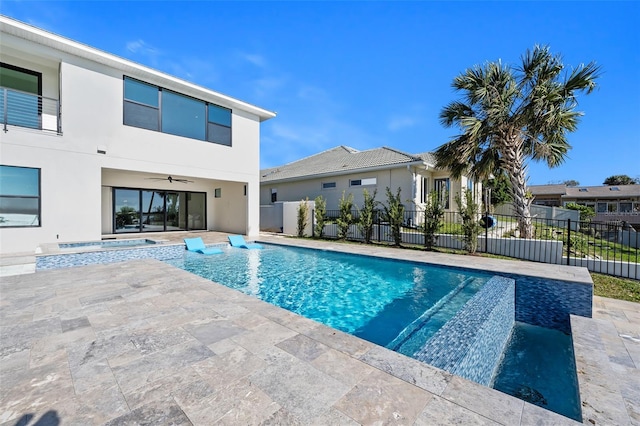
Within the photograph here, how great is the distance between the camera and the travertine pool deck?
1974 millimetres

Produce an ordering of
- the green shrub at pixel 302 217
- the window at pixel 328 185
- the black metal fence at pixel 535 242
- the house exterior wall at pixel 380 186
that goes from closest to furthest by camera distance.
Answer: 1. the black metal fence at pixel 535 242
2. the house exterior wall at pixel 380 186
3. the green shrub at pixel 302 217
4. the window at pixel 328 185

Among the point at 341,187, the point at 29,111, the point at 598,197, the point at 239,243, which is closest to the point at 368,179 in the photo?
the point at 341,187

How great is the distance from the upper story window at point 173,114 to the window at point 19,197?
11.7 feet

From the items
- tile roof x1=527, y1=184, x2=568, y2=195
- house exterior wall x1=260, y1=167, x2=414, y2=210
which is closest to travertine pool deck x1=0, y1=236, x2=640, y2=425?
house exterior wall x1=260, y1=167, x2=414, y2=210

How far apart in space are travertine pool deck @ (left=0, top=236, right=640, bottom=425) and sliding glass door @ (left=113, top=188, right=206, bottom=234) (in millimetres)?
10735

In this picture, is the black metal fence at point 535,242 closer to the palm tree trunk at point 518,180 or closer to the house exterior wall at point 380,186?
the palm tree trunk at point 518,180

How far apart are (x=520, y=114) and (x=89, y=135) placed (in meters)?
16.2

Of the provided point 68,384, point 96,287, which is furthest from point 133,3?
point 68,384

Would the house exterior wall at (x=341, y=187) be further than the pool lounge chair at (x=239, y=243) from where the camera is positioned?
Yes

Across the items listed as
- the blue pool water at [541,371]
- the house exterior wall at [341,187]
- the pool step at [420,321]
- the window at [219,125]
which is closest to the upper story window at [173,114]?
the window at [219,125]

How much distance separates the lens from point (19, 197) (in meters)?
8.47

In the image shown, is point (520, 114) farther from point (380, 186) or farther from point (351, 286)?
point (351, 286)

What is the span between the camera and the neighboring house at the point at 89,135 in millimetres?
8492

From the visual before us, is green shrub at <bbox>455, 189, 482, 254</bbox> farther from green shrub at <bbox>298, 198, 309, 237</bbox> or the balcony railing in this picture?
the balcony railing
